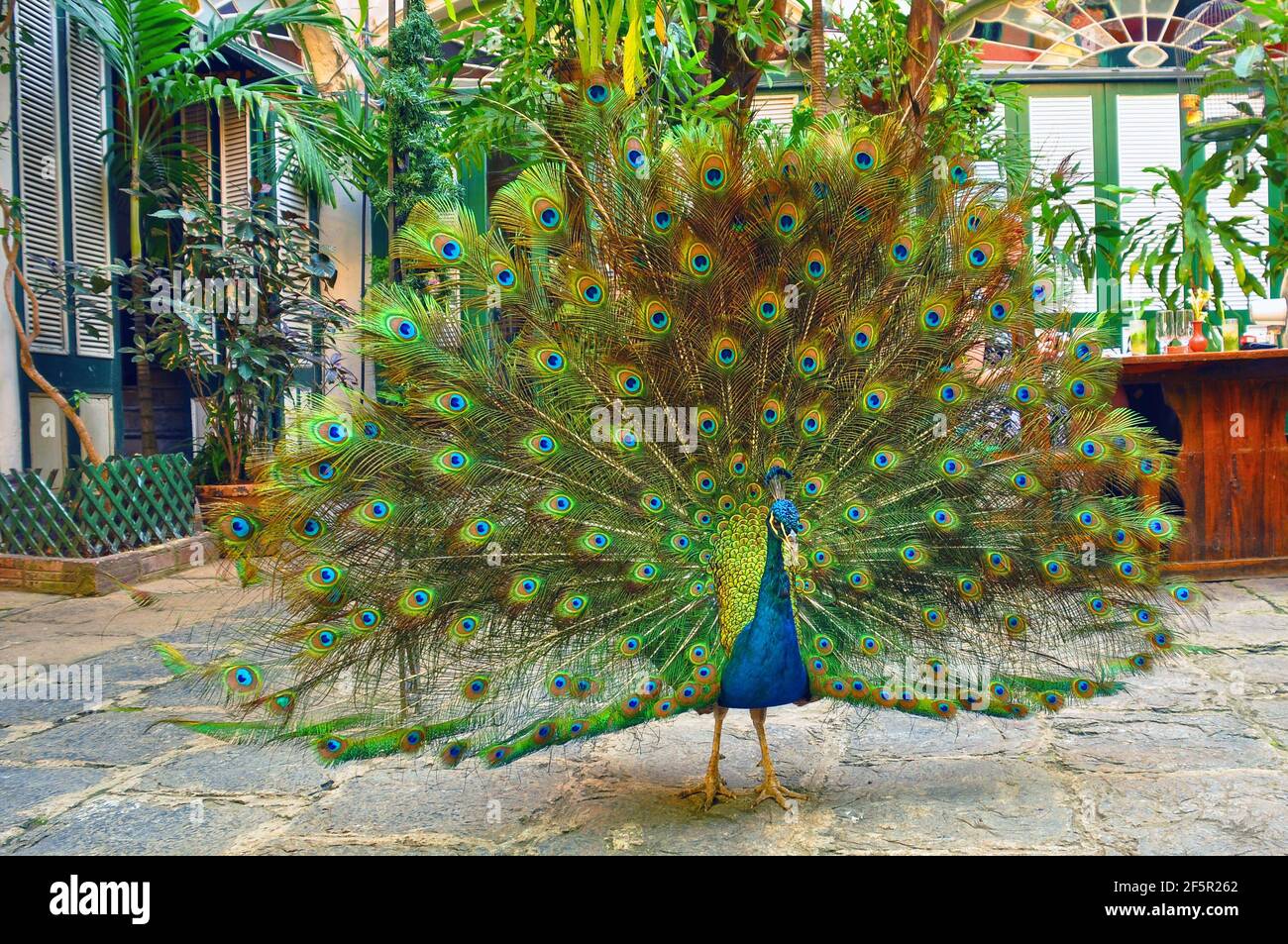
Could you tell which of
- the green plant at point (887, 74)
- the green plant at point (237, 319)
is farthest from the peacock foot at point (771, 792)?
the green plant at point (237, 319)

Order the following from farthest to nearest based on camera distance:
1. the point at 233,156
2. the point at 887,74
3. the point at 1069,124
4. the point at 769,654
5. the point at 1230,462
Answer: the point at 1069,124 → the point at 233,156 → the point at 887,74 → the point at 1230,462 → the point at 769,654

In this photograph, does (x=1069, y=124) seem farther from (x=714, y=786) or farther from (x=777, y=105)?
(x=714, y=786)

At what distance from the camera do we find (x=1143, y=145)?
36.1ft

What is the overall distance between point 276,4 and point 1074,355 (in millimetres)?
8663

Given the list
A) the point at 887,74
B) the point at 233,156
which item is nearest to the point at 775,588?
the point at 887,74

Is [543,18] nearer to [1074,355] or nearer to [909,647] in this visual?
[1074,355]

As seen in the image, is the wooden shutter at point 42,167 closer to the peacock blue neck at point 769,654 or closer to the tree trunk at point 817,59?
the tree trunk at point 817,59

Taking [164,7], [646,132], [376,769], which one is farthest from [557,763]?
[164,7]

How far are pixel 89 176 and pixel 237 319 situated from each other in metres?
1.53

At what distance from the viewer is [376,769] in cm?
393

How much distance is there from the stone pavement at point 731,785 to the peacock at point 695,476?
0.31 m

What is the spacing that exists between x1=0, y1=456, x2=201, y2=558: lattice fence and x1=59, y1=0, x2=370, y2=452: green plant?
1155mm

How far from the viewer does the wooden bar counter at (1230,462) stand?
696cm

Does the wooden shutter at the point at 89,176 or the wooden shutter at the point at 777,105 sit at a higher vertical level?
the wooden shutter at the point at 777,105
